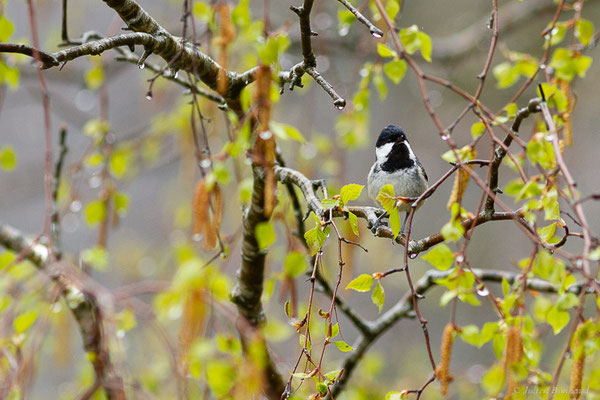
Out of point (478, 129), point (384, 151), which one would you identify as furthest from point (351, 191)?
point (384, 151)

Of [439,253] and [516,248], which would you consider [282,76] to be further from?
[516,248]

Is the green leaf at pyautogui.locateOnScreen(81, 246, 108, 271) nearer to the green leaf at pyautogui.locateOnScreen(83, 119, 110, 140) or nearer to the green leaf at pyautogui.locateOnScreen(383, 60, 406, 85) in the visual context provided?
the green leaf at pyautogui.locateOnScreen(83, 119, 110, 140)

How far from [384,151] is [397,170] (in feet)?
0.47

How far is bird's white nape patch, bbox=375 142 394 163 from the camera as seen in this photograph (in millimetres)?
2496

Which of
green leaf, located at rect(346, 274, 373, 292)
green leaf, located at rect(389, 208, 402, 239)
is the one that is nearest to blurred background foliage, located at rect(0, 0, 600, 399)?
green leaf, located at rect(346, 274, 373, 292)

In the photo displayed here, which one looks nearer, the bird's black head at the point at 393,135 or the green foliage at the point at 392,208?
the green foliage at the point at 392,208

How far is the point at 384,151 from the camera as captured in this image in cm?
254

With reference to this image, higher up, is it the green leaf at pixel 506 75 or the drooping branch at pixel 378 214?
the green leaf at pixel 506 75

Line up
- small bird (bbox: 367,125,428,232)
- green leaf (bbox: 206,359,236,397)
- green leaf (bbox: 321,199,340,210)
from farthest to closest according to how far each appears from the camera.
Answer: small bird (bbox: 367,125,428,232), green leaf (bbox: 321,199,340,210), green leaf (bbox: 206,359,236,397)

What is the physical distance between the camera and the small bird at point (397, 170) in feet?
7.88

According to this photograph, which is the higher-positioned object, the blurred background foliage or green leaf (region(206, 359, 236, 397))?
the blurred background foliage

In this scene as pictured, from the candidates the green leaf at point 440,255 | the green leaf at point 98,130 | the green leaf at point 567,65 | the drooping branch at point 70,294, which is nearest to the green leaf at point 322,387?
the green leaf at point 440,255

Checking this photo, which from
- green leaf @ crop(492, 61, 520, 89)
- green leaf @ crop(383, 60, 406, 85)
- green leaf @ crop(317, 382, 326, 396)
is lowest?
green leaf @ crop(317, 382, 326, 396)

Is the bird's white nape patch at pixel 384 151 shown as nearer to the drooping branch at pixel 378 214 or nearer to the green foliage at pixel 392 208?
the drooping branch at pixel 378 214
